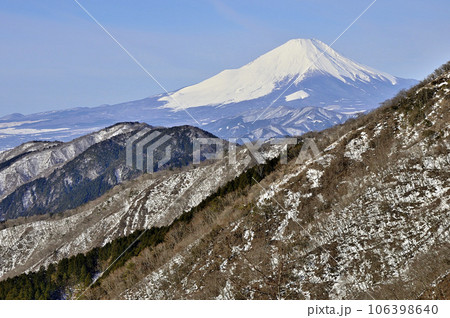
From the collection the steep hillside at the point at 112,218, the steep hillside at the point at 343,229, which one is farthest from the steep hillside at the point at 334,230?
the steep hillside at the point at 112,218

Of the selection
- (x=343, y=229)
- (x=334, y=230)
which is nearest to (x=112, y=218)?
(x=334, y=230)

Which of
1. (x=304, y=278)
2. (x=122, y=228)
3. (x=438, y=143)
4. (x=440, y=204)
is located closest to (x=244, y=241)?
(x=304, y=278)

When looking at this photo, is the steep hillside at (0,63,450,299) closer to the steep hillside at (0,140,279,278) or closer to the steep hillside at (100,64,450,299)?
the steep hillside at (100,64,450,299)

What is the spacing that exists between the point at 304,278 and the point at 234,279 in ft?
17.7

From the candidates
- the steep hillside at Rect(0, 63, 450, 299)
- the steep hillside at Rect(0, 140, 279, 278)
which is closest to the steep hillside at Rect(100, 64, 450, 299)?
the steep hillside at Rect(0, 63, 450, 299)

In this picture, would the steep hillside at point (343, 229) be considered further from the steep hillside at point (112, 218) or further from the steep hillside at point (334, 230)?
the steep hillside at point (112, 218)

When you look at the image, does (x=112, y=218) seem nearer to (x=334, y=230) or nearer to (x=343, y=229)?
(x=334, y=230)

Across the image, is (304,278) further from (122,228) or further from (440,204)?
(122,228)

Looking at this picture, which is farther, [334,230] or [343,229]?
[334,230]

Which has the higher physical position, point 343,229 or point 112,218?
point 343,229

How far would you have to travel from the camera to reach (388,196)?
35.6 meters

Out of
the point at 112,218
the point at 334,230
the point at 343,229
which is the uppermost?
the point at 343,229

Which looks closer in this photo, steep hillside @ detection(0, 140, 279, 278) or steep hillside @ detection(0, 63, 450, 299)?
steep hillside @ detection(0, 63, 450, 299)

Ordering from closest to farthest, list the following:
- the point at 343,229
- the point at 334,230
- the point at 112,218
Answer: the point at 343,229
the point at 334,230
the point at 112,218
